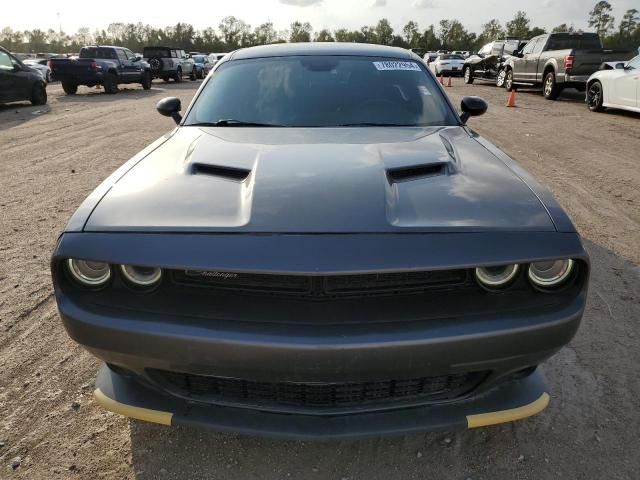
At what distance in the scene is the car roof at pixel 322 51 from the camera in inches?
136

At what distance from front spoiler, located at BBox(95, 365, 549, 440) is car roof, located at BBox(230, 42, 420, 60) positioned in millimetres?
2395

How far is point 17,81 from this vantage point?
13148mm

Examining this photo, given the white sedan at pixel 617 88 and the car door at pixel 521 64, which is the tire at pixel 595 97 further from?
the car door at pixel 521 64

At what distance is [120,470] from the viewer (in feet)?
6.58

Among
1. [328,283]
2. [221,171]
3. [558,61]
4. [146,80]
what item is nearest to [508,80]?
[558,61]

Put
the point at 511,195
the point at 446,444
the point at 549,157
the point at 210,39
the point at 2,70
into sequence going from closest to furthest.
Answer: the point at 511,195 < the point at 446,444 < the point at 549,157 < the point at 2,70 < the point at 210,39

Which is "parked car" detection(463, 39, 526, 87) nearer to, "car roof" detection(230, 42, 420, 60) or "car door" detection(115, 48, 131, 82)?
"car door" detection(115, 48, 131, 82)

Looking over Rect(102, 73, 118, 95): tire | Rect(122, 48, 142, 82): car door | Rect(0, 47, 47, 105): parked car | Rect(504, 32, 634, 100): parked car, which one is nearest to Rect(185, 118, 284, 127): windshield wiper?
Rect(0, 47, 47, 105): parked car

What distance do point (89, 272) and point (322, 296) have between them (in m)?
0.81

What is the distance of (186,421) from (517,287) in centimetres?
124

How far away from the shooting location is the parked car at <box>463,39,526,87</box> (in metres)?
19.8

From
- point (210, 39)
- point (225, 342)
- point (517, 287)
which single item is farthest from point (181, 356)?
point (210, 39)

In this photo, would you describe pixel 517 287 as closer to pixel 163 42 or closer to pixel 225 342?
pixel 225 342

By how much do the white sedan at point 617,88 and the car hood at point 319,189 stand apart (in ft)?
32.1
